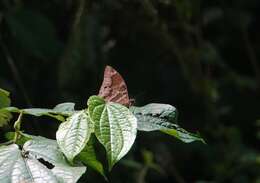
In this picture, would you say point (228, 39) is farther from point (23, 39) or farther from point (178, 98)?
point (23, 39)

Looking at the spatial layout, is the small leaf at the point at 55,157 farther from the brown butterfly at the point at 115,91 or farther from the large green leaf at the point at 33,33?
the large green leaf at the point at 33,33

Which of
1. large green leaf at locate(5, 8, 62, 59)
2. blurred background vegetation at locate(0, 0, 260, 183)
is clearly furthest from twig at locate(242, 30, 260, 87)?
large green leaf at locate(5, 8, 62, 59)

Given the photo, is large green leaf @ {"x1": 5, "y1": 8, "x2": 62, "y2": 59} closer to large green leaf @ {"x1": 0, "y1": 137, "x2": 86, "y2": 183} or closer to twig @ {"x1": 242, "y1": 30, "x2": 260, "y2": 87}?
twig @ {"x1": 242, "y1": 30, "x2": 260, "y2": 87}

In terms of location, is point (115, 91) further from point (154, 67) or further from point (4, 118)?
point (154, 67)

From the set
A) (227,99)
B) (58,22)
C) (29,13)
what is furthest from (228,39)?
(29,13)

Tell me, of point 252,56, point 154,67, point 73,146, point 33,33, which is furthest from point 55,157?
point 252,56

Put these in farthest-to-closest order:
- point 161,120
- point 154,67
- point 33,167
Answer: point 154,67 → point 161,120 → point 33,167

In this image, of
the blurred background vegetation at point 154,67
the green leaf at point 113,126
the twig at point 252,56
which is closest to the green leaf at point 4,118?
the green leaf at point 113,126
